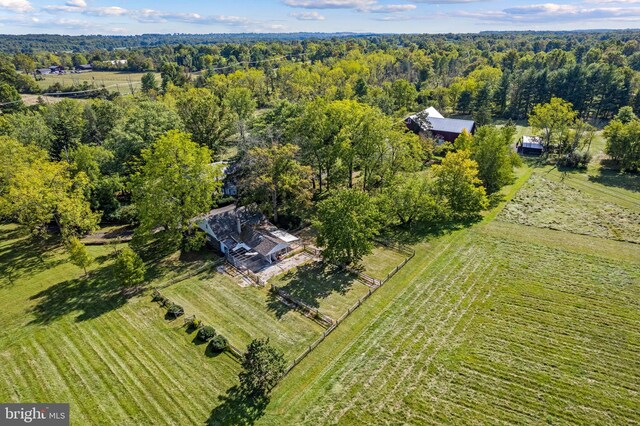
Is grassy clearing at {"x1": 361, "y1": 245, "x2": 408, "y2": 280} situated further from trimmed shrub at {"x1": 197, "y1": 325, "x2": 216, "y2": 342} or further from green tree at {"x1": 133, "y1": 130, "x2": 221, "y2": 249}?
green tree at {"x1": 133, "y1": 130, "x2": 221, "y2": 249}

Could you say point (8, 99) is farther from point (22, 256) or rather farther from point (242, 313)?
point (242, 313)

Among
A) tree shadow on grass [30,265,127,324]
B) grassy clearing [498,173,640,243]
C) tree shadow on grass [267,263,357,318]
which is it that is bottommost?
tree shadow on grass [30,265,127,324]

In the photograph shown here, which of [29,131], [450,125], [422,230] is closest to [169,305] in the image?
[422,230]

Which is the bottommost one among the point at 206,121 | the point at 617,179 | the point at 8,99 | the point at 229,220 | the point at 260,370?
the point at 260,370

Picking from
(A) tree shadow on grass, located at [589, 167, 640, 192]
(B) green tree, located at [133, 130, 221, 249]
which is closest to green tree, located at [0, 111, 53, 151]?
(B) green tree, located at [133, 130, 221, 249]

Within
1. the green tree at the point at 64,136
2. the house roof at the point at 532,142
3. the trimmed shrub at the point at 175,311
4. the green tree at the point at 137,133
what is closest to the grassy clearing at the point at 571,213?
the house roof at the point at 532,142

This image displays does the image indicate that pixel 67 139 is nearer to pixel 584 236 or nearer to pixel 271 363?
pixel 271 363

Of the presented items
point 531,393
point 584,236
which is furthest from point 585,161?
point 531,393
